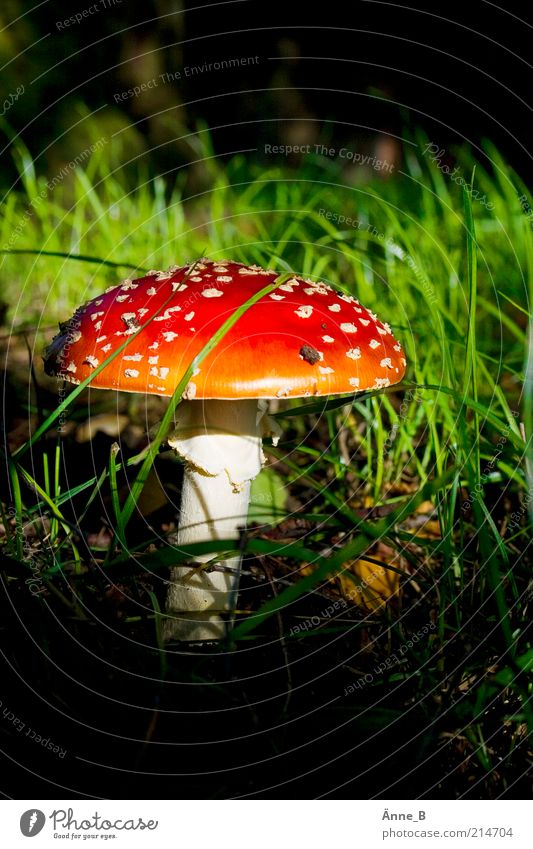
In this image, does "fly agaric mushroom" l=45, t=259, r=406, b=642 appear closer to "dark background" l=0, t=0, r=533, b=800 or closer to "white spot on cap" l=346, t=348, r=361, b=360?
"white spot on cap" l=346, t=348, r=361, b=360

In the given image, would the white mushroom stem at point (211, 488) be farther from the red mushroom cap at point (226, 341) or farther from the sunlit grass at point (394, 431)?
the red mushroom cap at point (226, 341)

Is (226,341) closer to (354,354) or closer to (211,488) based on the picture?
(354,354)

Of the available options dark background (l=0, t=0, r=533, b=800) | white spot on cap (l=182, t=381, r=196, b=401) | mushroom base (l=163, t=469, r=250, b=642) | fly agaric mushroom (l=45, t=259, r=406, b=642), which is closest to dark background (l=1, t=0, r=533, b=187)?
dark background (l=0, t=0, r=533, b=800)

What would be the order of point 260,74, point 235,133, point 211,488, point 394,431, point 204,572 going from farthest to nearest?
point 260,74 → point 235,133 → point 394,431 → point 211,488 → point 204,572

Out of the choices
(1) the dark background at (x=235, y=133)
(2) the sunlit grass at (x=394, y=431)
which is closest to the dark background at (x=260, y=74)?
(1) the dark background at (x=235, y=133)

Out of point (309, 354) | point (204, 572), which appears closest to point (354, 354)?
point (309, 354)

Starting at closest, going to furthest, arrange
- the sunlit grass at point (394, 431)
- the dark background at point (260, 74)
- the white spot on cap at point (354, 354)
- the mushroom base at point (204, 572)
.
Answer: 1. the sunlit grass at point (394, 431)
2. the white spot on cap at point (354, 354)
3. the mushroom base at point (204, 572)
4. the dark background at point (260, 74)
